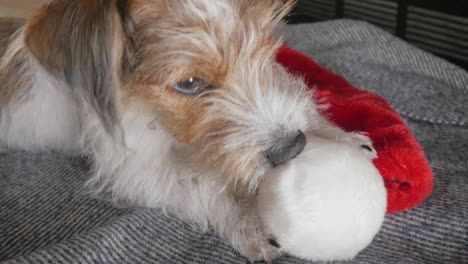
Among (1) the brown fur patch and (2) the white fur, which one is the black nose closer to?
(1) the brown fur patch

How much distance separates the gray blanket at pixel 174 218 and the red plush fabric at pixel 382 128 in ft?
0.36

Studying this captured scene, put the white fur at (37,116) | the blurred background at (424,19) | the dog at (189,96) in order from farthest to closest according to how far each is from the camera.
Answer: the blurred background at (424,19) < the white fur at (37,116) < the dog at (189,96)

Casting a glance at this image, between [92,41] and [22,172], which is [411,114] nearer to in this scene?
[92,41]

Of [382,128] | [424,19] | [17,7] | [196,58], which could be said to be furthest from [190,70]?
[424,19]

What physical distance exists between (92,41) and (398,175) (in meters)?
0.88

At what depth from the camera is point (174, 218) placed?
1.58 metres

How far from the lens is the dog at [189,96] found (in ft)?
4.15

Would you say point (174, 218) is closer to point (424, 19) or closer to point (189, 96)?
point (189, 96)

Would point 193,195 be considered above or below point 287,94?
below

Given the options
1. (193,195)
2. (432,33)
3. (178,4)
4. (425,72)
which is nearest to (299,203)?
(193,195)

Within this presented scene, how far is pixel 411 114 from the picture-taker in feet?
6.68

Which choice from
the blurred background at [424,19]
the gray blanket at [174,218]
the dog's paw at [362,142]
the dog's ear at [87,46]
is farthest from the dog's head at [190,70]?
the blurred background at [424,19]

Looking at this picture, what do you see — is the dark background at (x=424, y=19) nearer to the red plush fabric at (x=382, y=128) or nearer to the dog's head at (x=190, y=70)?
the red plush fabric at (x=382, y=128)

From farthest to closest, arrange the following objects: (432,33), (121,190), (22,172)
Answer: (432,33)
(22,172)
(121,190)
